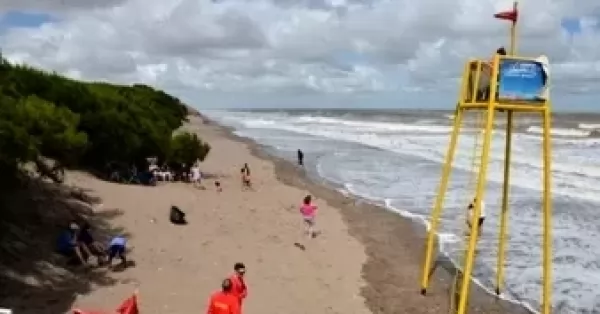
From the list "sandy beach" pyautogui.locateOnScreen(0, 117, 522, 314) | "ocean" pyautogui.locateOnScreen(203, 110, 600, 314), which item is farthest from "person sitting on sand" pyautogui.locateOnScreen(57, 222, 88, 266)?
"ocean" pyautogui.locateOnScreen(203, 110, 600, 314)

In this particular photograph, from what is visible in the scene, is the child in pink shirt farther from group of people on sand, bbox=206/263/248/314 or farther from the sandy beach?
group of people on sand, bbox=206/263/248/314

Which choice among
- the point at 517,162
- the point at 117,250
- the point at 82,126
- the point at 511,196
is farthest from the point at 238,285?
the point at 517,162

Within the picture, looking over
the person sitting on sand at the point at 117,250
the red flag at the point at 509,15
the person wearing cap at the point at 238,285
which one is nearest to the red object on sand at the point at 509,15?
the red flag at the point at 509,15

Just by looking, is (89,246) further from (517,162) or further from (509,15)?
(517,162)

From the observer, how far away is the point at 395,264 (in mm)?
19188

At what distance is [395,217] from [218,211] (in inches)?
Answer: 238

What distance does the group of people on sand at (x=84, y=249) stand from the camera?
51.2 feet

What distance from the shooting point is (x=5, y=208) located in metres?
16.9

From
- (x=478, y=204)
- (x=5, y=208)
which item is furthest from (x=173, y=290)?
(x=478, y=204)

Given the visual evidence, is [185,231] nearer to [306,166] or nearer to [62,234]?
[62,234]

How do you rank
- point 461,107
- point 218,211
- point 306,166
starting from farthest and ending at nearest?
point 306,166, point 218,211, point 461,107

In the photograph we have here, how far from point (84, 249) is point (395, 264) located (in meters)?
7.62

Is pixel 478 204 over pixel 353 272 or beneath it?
over

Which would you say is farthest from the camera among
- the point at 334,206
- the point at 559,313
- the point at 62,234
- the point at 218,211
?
the point at 334,206
